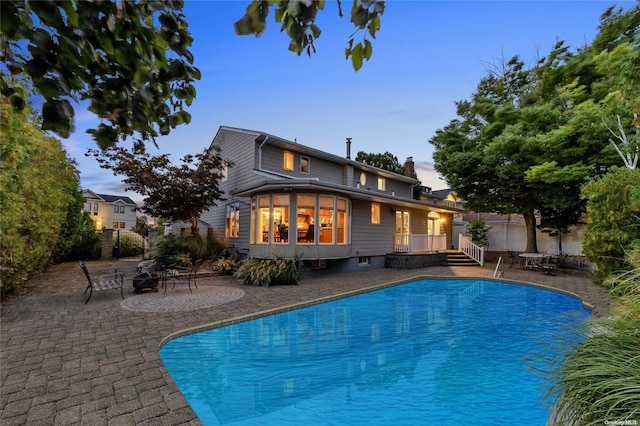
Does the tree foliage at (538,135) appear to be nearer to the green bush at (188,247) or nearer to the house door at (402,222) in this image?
the house door at (402,222)

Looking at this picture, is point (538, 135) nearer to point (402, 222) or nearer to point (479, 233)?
point (479, 233)

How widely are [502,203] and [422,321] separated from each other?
13.2 metres

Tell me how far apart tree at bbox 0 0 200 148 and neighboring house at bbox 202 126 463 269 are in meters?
9.35

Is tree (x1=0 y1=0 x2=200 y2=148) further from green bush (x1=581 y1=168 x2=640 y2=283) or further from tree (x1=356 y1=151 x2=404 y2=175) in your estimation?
tree (x1=356 y1=151 x2=404 y2=175)

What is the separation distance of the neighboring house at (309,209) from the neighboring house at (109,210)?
2889 cm

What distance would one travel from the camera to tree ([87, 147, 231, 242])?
12945mm

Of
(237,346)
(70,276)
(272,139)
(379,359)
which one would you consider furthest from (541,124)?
(70,276)

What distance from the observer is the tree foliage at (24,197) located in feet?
16.8

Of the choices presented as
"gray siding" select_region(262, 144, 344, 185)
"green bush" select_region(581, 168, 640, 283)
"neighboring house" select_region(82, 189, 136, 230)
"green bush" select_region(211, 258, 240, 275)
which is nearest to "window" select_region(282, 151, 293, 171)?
"gray siding" select_region(262, 144, 344, 185)

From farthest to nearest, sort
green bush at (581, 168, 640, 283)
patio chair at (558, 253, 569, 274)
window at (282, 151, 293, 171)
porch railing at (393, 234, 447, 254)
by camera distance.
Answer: porch railing at (393, 234, 447, 254) → patio chair at (558, 253, 569, 274) → window at (282, 151, 293, 171) → green bush at (581, 168, 640, 283)

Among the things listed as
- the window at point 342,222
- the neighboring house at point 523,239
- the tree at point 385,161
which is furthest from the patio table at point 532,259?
the tree at point 385,161

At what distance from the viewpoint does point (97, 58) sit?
1.42 meters

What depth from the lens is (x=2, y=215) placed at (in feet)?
19.5

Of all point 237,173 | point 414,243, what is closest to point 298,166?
point 237,173
